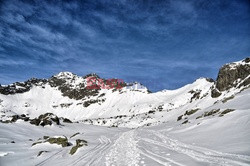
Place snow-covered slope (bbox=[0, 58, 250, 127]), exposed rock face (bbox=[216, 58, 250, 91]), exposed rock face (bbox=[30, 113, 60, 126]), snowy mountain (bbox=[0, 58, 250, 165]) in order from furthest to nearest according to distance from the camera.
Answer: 1. snow-covered slope (bbox=[0, 58, 250, 127])
2. exposed rock face (bbox=[216, 58, 250, 91])
3. exposed rock face (bbox=[30, 113, 60, 126])
4. snowy mountain (bbox=[0, 58, 250, 165])

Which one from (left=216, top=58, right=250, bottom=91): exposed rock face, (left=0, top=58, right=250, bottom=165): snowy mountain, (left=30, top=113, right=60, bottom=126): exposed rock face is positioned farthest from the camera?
(left=216, top=58, right=250, bottom=91): exposed rock face

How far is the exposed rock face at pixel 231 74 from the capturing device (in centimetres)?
5455

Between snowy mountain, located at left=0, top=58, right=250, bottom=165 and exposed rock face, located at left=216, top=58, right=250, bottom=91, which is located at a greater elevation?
exposed rock face, located at left=216, top=58, right=250, bottom=91

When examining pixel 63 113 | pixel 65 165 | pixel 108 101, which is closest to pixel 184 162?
pixel 65 165

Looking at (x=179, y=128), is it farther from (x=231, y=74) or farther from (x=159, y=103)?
(x=159, y=103)

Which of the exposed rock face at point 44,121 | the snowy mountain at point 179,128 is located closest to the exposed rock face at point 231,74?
the snowy mountain at point 179,128

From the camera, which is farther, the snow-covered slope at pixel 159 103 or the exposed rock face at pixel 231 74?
the snow-covered slope at pixel 159 103

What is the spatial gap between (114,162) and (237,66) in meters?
59.2

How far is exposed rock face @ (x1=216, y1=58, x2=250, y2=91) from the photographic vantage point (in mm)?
54550

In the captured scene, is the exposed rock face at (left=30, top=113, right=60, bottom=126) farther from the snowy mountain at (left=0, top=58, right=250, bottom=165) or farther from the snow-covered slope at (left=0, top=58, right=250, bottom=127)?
the snow-covered slope at (left=0, top=58, right=250, bottom=127)

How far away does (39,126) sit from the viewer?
32.7m

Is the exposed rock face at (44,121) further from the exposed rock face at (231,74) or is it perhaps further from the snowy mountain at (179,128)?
the exposed rock face at (231,74)

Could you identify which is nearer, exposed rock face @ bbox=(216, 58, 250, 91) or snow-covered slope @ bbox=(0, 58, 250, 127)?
exposed rock face @ bbox=(216, 58, 250, 91)

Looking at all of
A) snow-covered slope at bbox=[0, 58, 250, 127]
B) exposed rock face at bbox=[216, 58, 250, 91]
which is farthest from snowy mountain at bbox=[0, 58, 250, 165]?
snow-covered slope at bbox=[0, 58, 250, 127]
